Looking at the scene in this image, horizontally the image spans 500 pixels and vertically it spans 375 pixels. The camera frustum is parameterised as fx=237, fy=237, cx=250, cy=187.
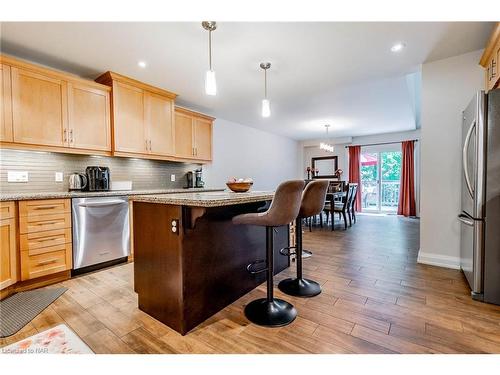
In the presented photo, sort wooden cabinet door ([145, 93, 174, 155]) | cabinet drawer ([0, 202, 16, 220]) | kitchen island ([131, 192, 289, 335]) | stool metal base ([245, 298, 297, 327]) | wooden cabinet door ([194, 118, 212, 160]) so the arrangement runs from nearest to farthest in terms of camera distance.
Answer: kitchen island ([131, 192, 289, 335]) < stool metal base ([245, 298, 297, 327]) < cabinet drawer ([0, 202, 16, 220]) < wooden cabinet door ([145, 93, 174, 155]) < wooden cabinet door ([194, 118, 212, 160])

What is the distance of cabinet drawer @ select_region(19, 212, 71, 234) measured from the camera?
214cm

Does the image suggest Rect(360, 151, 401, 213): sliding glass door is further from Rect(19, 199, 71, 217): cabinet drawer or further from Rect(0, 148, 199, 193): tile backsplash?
Rect(19, 199, 71, 217): cabinet drawer

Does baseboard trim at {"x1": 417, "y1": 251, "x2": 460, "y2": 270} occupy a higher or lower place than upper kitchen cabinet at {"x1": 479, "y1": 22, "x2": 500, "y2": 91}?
lower

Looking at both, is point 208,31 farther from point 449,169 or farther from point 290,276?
point 449,169

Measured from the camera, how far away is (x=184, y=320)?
4.96 feet

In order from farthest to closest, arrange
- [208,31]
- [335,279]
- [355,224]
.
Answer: [355,224], [335,279], [208,31]

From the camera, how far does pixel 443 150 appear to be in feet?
8.73

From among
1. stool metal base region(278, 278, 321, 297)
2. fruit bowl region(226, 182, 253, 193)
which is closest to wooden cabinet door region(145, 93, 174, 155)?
fruit bowl region(226, 182, 253, 193)

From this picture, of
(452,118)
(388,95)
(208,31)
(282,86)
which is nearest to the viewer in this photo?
(208,31)

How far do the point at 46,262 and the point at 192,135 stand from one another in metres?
2.61

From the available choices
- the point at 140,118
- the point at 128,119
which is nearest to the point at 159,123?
the point at 140,118

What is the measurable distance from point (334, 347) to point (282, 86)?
124 inches

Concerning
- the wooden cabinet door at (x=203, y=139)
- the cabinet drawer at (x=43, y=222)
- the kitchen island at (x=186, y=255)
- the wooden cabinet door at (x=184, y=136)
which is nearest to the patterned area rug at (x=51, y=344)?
the kitchen island at (x=186, y=255)
